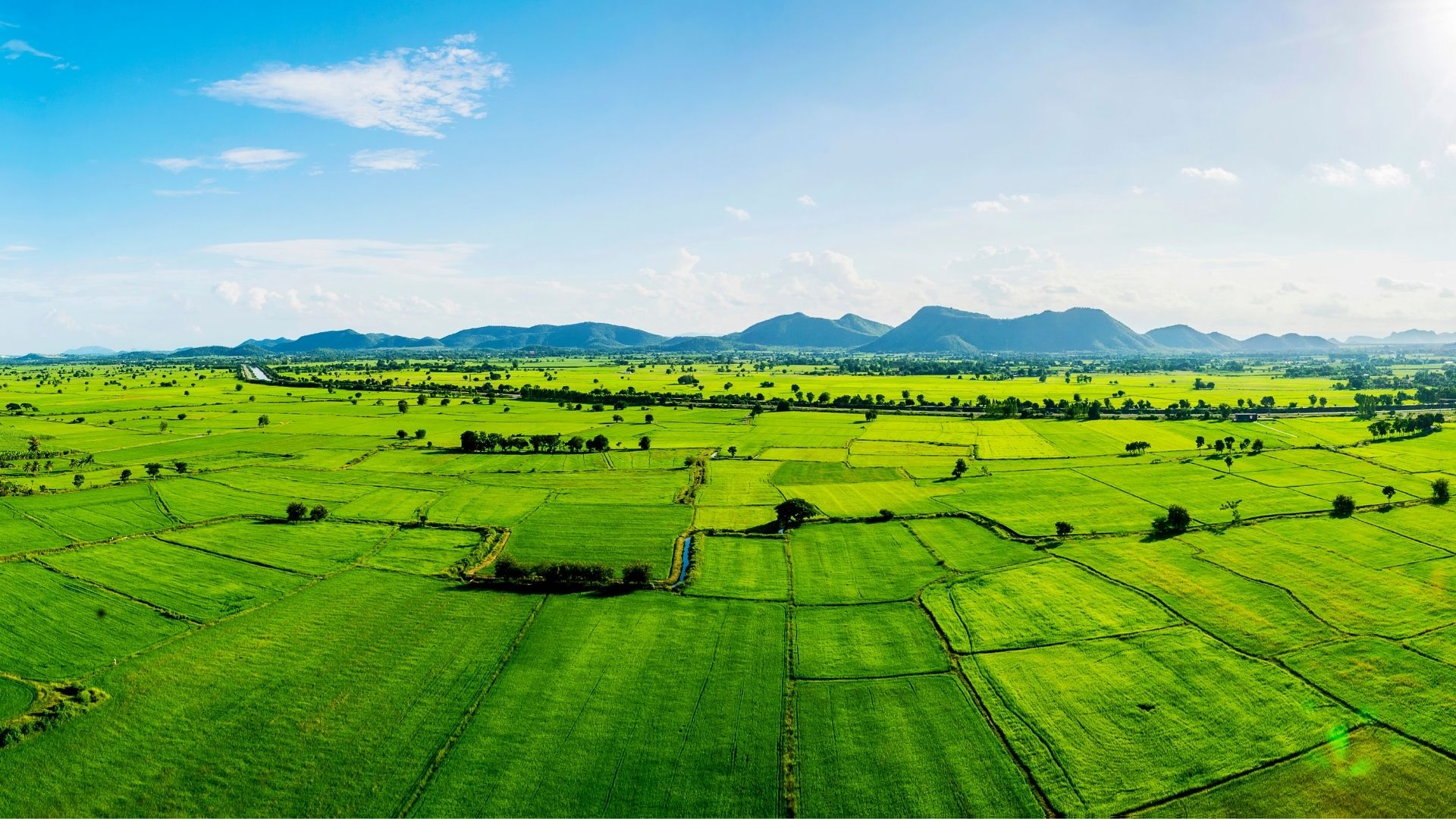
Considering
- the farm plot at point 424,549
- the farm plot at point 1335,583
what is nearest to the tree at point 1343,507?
the farm plot at point 1335,583

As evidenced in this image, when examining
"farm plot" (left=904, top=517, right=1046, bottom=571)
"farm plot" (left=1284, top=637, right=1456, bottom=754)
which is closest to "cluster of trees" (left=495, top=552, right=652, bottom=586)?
"farm plot" (left=904, top=517, right=1046, bottom=571)

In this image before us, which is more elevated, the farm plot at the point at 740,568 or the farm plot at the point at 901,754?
the farm plot at the point at 740,568

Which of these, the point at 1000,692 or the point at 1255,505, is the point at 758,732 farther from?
the point at 1255,505

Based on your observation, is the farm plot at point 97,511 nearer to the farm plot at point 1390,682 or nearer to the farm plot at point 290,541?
the farm plot at point 290,541

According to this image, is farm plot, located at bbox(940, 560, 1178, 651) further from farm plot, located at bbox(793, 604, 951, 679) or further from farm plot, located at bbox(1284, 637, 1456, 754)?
farm plot, located at bbox(1284, 637, 1456, 754)

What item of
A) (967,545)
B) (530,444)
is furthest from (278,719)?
(530,444)

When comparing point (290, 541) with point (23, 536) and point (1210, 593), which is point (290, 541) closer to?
point (23, 536)

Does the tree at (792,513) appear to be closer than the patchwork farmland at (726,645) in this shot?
No
